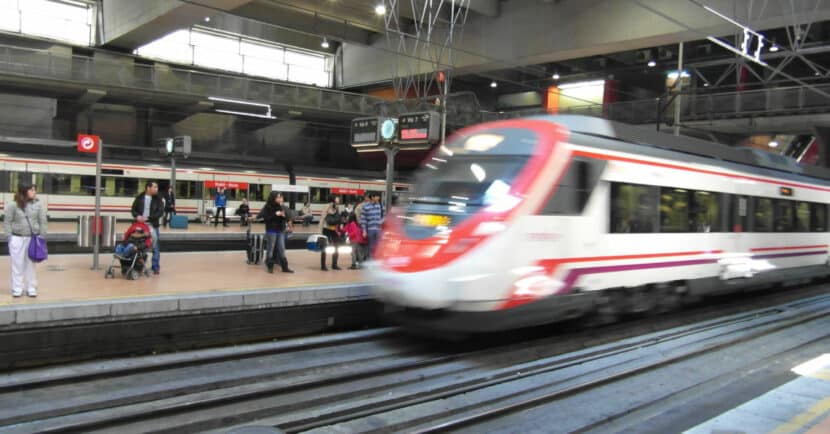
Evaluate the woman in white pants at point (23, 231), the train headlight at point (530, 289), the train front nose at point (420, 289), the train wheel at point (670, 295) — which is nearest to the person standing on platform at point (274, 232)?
the woman in white pants at point (23, 231)

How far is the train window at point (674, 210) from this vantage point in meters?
9.55

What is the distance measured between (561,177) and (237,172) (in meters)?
23.0

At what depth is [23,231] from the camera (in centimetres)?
826

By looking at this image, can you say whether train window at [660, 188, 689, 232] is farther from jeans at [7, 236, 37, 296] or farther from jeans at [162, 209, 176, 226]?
jeans at [162, 209, 176, 226]

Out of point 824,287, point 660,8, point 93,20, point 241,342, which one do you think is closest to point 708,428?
point 241,342

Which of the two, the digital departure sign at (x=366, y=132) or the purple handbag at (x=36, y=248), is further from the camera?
the digital departure sign at (x=366, y=132)

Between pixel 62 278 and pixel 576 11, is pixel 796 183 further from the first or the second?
pixel 62 278

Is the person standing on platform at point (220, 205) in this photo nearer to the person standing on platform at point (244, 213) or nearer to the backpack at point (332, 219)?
the person standing on platform at point (244, 213)

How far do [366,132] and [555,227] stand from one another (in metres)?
8.11

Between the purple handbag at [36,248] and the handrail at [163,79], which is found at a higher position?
the handrail at [163,79]

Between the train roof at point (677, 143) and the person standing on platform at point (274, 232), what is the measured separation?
18.1 feet

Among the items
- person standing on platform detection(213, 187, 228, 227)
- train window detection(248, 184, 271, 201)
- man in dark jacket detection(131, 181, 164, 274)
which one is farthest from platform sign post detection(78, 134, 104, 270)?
train window detection(248, 184, 271, 201)

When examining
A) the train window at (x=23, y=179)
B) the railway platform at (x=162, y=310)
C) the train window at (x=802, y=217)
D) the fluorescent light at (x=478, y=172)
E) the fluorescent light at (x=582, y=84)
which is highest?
the fluorescent light at (x=582, y=84)

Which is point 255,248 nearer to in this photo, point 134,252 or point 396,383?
point 134,252
